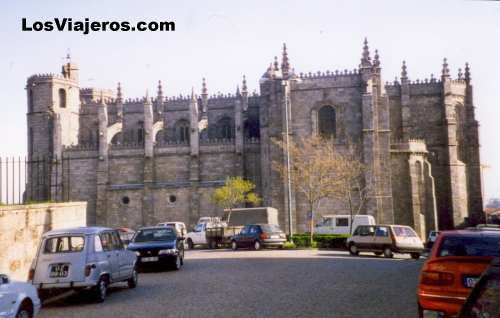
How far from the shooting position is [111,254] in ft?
45.3

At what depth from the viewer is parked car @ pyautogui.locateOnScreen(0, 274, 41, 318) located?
868cm

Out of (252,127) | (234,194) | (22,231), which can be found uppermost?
(252,127)

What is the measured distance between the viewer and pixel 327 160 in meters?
37.4

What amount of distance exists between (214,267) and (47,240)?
315 inches

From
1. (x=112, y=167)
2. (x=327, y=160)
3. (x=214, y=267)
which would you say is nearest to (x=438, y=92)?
(x=327, y=160)

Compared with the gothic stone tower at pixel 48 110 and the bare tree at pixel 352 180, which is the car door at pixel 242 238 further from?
the gothic stone tower at pixel 48 110

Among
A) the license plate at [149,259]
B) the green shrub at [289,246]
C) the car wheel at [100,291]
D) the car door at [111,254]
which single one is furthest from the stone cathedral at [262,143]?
the car wheel at [100,291]

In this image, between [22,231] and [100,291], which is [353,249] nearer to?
[100,291]

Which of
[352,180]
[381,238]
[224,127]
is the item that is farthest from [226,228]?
[224,127]

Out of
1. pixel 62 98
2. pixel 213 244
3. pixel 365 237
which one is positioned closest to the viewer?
pixel 365 237

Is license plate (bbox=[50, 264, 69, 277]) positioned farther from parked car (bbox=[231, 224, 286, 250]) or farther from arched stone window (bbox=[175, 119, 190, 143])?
arched stone window (bbox=[175, 119, 190, 143])

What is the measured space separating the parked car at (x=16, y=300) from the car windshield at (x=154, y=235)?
32.2ft

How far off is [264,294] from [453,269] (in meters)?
5.65

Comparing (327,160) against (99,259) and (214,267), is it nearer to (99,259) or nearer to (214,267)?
(214,267)
